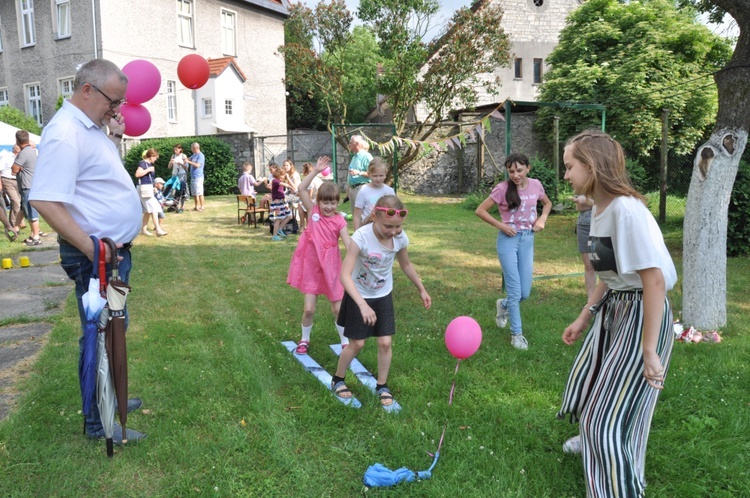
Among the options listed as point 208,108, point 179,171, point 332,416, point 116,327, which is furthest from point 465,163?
point 116,327

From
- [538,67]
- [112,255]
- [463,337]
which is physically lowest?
[463,337]

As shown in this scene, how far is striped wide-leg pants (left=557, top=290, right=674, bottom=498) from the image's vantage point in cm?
260

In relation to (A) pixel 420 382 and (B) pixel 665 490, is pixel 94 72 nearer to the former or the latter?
(A) pixel 420 382

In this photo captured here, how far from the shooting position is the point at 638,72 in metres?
18.4

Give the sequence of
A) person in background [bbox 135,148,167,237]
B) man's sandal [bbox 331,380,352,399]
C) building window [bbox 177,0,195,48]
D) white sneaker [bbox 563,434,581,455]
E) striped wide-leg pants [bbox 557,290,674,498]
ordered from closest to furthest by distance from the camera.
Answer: striped wide-leg pants [bbox 557,290,674,498] < white sneaker [bbox 563,434,581,455] < man's sandal [bbox 331,380,352,399] < person in background [bbox 135,148,167,237] < building window [bbox 177,0,195,48]

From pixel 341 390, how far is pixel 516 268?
A: 2124 mm

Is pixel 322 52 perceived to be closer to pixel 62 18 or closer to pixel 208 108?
pixel 208 108

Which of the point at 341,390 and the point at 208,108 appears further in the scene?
the point at 208,108

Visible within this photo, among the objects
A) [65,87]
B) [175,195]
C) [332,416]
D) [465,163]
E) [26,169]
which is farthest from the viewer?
[65,87]

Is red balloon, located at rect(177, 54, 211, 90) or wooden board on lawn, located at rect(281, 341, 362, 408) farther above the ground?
red balloon, located at rect(177, 54, 211, 90)

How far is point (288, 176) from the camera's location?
12.7 meters

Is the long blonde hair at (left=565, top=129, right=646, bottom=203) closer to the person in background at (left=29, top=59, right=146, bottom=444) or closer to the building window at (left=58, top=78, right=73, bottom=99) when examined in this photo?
the person in background at (left=29, top=59, right=146, bottom=444)

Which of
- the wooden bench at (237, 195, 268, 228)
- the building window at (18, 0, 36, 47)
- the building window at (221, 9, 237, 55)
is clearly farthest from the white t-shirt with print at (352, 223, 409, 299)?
the building window at (18, 0, 36, 47)

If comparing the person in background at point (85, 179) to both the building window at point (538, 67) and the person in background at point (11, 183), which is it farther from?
the building window at point (538, 67)
